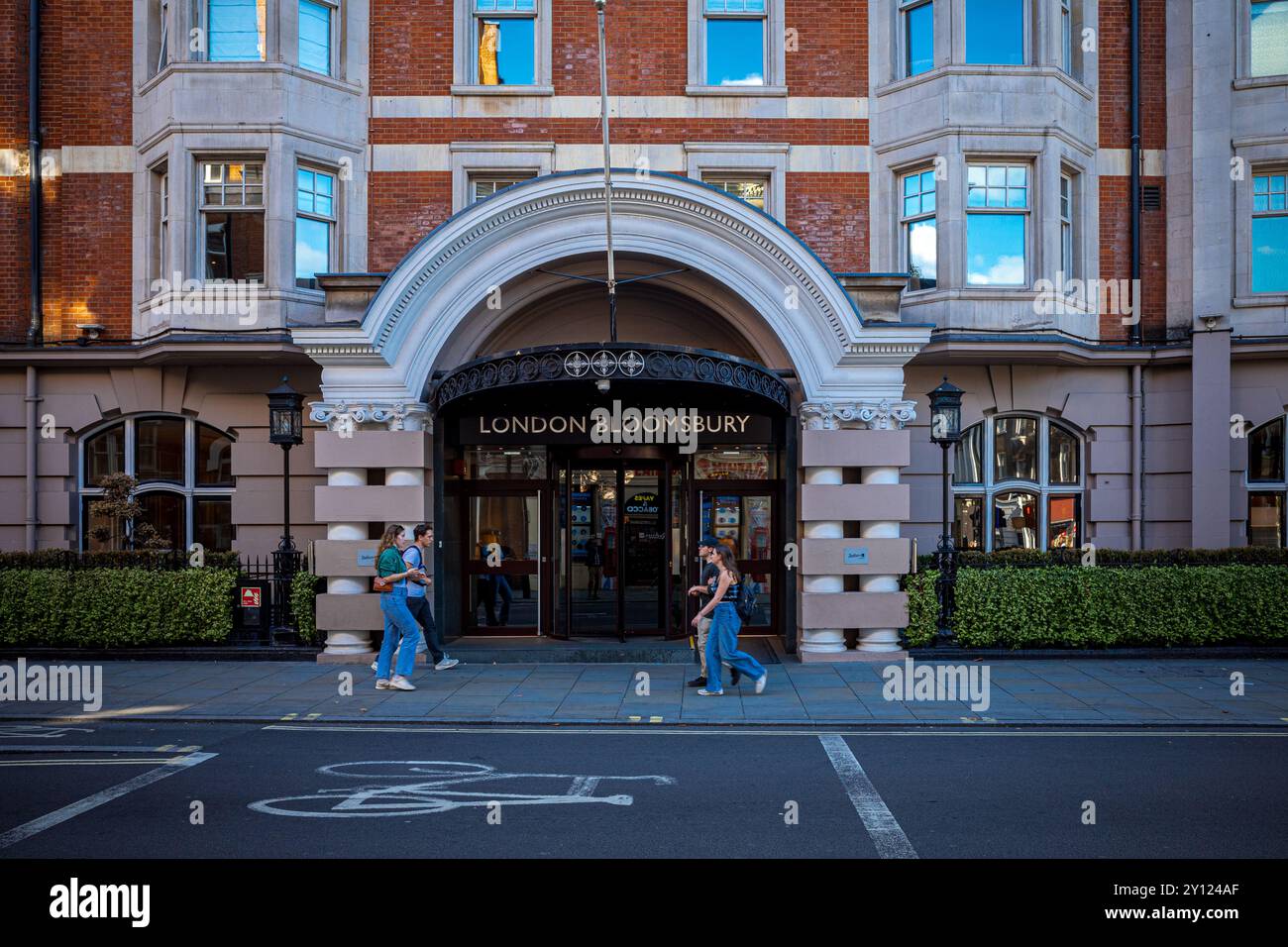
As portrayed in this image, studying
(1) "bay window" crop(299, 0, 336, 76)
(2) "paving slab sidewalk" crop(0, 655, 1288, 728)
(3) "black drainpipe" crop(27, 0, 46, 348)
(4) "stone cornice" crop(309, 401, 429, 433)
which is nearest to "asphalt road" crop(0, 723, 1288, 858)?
(2) "paving slab sidewalk" crop(0, 655, 1288, 728)

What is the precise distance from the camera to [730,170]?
1446 centimetres

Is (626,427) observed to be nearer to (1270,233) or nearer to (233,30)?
(233,30)

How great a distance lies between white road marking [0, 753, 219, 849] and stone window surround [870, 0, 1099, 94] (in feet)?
42.5

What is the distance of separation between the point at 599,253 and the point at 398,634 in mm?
5821

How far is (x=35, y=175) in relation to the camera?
14.4 m

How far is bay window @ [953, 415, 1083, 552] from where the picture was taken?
1454 centimetres

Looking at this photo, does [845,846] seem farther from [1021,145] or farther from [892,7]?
[892,7]

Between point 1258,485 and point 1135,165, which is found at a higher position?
point 1135,165

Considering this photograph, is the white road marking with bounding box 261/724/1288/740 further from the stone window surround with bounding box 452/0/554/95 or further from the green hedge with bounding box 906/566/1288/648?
the stone window surround with bounding box 452/0/554/95

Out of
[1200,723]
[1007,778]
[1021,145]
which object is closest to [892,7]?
[1021,145]

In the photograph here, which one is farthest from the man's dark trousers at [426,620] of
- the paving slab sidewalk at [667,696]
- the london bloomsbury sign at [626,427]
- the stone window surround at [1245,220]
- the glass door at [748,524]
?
the stone window surround at [1245,220]

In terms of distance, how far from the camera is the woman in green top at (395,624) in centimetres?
1073

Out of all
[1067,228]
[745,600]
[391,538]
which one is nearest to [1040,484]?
[1067,228]

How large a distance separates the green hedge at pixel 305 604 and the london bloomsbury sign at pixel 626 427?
9.68 feet
